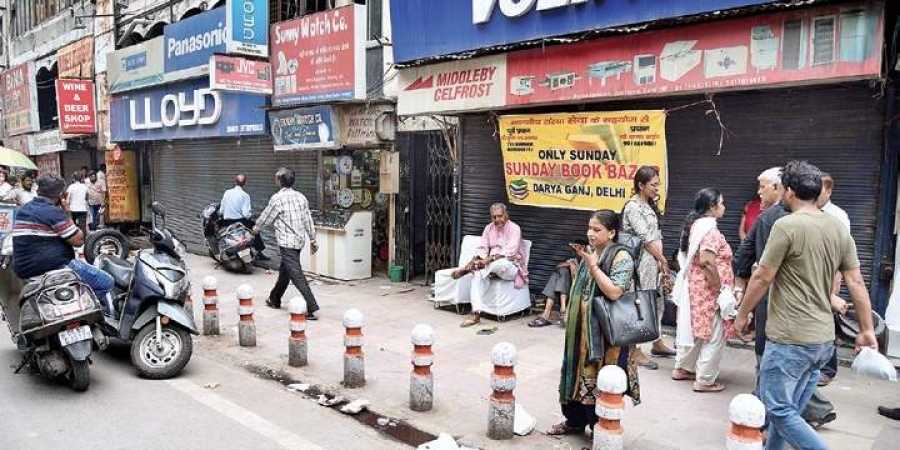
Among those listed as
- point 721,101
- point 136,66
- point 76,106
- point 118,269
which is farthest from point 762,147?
point 76,106

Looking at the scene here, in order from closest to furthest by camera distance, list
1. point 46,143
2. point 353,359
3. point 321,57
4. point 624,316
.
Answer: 1. point 624,316
2. point 353,359
3. point 321,57
4. point 46,143

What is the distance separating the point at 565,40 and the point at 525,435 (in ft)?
15.1

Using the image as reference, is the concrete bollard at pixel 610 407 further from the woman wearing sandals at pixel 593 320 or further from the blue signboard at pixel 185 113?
the blue signboard at pixel 185 113

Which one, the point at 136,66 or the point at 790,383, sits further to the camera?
the point at 136,66

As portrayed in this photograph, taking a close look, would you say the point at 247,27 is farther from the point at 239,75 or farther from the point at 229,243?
the point at 229,243

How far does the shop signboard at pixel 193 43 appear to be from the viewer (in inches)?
523

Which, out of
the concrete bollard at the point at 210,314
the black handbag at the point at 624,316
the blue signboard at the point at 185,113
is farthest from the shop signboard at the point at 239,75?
the black handbag at the point at 624,316

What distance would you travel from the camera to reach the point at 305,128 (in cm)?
1144

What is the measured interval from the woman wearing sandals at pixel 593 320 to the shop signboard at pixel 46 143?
21075mm

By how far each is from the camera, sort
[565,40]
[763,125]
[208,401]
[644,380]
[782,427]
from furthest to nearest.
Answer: [565,40]
[763,125]
[644,380]
[208,401]
[782,427]

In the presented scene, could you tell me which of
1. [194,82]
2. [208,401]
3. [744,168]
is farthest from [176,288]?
[194,82]

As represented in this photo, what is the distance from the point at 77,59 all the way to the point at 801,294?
21.7m

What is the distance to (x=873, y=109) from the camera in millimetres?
5949

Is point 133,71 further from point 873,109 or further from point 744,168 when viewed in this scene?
point 873,109
